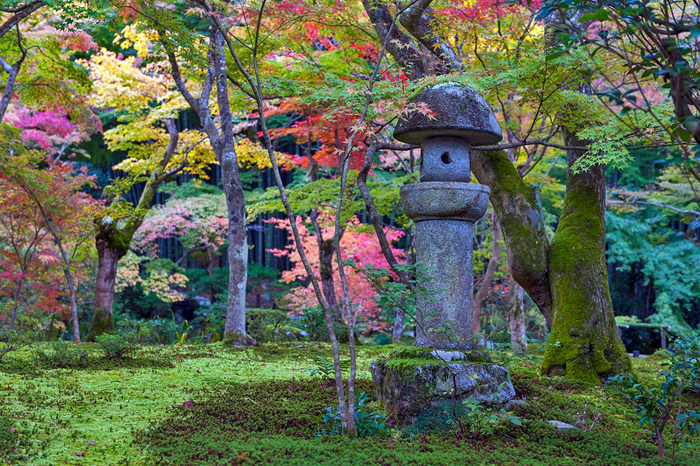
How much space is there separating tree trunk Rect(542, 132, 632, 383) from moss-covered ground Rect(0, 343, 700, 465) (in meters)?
0.31

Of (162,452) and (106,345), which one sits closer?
(162,452)

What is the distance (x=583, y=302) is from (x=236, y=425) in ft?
13.0

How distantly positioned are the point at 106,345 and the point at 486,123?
4.87 metres

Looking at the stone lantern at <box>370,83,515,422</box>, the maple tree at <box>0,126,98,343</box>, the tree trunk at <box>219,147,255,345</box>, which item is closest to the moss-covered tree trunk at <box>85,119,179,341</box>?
the maple tree at <box>0,126,98,343</box>

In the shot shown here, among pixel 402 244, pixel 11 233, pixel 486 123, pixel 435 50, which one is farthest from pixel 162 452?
pixel 402 244

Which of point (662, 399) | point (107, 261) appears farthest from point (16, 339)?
point (662, 399)

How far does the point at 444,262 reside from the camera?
451cm

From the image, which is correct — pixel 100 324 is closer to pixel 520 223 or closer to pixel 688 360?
pixel 520 223

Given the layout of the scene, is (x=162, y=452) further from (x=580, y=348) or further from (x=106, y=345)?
(x=580, y=348)

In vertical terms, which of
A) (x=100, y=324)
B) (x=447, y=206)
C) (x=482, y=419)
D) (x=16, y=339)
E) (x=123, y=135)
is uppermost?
(x=123, y=135)

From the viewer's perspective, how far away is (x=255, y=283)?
18.1 m

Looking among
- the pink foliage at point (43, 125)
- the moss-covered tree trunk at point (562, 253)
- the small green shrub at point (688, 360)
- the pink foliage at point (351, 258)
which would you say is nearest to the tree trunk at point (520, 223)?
the moss-covered tree trunk at point (562, 253)

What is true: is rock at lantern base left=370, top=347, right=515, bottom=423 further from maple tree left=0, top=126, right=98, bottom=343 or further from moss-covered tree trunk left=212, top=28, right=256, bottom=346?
maple tree left=0, top=126, right=98, bottom=343

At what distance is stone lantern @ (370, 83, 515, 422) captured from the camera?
4.06 metres
